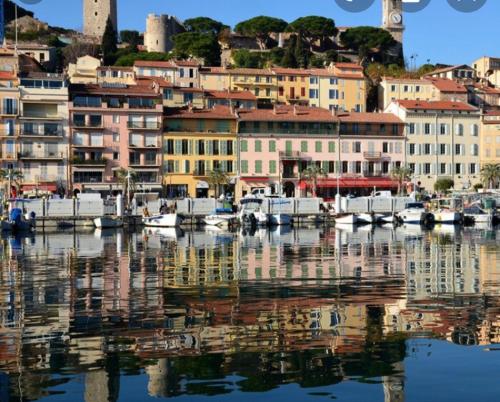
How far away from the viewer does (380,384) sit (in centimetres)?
1176

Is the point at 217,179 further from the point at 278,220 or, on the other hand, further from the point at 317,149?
the point at 278,220

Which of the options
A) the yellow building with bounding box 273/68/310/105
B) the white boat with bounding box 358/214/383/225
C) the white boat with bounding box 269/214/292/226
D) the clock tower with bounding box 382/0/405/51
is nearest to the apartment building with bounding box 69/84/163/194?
the white boat with bounding box 269/214/292/226

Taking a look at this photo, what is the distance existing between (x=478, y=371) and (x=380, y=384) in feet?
5.79

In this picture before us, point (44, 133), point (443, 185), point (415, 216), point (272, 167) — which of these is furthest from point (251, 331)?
point (443, 185)

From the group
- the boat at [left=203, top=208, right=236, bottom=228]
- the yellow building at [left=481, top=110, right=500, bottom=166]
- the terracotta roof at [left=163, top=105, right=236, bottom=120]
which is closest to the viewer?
the boat at [left=203, top=208, right=236, bottom=228]

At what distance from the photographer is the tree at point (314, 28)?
5197 inches

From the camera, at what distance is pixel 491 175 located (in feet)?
273

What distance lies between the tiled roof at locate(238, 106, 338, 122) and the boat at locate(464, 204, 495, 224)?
770 inches

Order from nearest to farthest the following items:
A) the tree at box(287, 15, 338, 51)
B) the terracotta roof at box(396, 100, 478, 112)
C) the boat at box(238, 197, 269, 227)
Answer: the boat at box(238, 197, 269, 227)
the terracotta roof at box(396, 100, 478, 112)
the tree at box(287, 15, 338, 51)

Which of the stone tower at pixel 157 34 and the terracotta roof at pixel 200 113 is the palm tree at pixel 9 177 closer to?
the terracotta roof at pixel 200 113

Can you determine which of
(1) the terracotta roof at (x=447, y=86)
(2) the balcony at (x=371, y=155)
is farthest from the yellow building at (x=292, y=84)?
(2) the balcony at (x=371, y=155)

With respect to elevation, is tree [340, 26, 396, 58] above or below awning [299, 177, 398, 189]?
above

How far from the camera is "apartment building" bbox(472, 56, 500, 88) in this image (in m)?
125

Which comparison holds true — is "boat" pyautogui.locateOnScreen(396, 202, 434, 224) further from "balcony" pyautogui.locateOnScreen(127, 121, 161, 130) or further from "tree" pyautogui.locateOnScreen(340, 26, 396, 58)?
"tree" pyautogui.locateOnScreen(340, 26, 396, 58)
